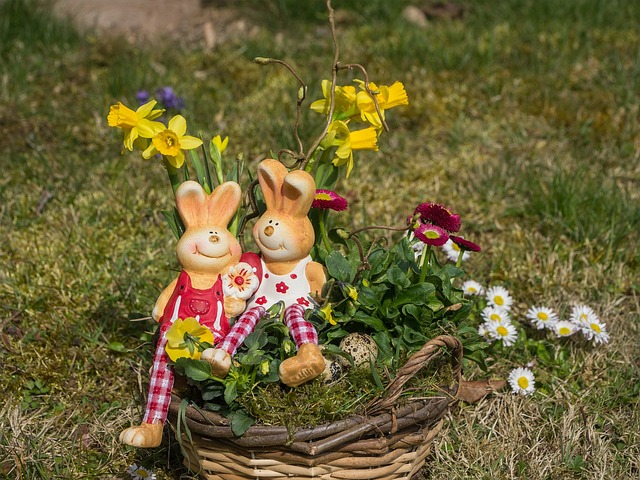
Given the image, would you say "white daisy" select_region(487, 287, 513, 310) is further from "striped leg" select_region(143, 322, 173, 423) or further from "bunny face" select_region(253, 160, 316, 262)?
"striped leg" select_region(143, 322, 173, 423)

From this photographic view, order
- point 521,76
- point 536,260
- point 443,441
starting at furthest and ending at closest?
point 521,76 → point 536,260 → point 443,441

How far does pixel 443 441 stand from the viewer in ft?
8.00

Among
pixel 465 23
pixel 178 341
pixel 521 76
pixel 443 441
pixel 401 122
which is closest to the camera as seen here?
pixel 178 341

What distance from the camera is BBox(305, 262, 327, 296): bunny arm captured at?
215cm

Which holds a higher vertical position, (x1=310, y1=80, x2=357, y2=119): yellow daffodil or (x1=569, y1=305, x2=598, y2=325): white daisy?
(x1=310, y1=80, x2=357, y2=119): yellow daffodil

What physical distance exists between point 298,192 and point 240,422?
1.86ft

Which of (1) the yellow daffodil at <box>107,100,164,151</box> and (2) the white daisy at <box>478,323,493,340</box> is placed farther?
(2) the white daisy at <box>478,323,493,340</box>

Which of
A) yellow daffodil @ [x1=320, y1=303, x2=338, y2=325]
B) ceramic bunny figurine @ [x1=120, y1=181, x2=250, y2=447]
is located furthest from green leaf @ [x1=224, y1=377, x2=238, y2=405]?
yellow daffodil @ [x1=320, y1=303, x2=338, y2=325]

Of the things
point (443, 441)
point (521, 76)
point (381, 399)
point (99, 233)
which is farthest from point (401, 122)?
point (381, 399)

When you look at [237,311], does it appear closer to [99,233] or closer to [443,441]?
[443,441]

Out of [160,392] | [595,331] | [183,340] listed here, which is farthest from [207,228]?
[595,331]

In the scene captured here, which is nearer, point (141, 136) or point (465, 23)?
point (141, 136)

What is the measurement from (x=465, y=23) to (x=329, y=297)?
3.72m

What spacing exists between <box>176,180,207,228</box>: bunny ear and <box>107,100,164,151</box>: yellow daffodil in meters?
0.16
